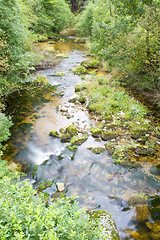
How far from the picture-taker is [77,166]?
250 inches

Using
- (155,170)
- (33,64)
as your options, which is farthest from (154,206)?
(33,64)

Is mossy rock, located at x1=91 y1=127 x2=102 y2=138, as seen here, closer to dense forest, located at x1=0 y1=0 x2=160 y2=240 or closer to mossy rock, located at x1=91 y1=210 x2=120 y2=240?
dense forest, located at x1=0 y1=0 x2=160 y2=240

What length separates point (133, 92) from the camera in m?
11.5

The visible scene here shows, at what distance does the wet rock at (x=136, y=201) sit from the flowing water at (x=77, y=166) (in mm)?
58

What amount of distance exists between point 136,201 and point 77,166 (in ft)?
8.21

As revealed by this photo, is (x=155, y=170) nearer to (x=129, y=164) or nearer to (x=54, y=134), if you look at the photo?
(x=129, y=164)

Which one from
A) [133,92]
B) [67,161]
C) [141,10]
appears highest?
[141,10]

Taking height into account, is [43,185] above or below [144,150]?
below

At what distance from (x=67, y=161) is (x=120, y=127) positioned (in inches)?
138

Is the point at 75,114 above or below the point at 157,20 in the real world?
below

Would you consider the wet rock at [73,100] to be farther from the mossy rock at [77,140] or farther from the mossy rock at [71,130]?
the mossy rock at [77,140]

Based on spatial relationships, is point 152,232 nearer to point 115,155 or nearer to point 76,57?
point 115,155

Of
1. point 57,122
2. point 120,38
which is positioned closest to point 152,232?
point 57,122

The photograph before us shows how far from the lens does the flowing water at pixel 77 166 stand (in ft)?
15.7
